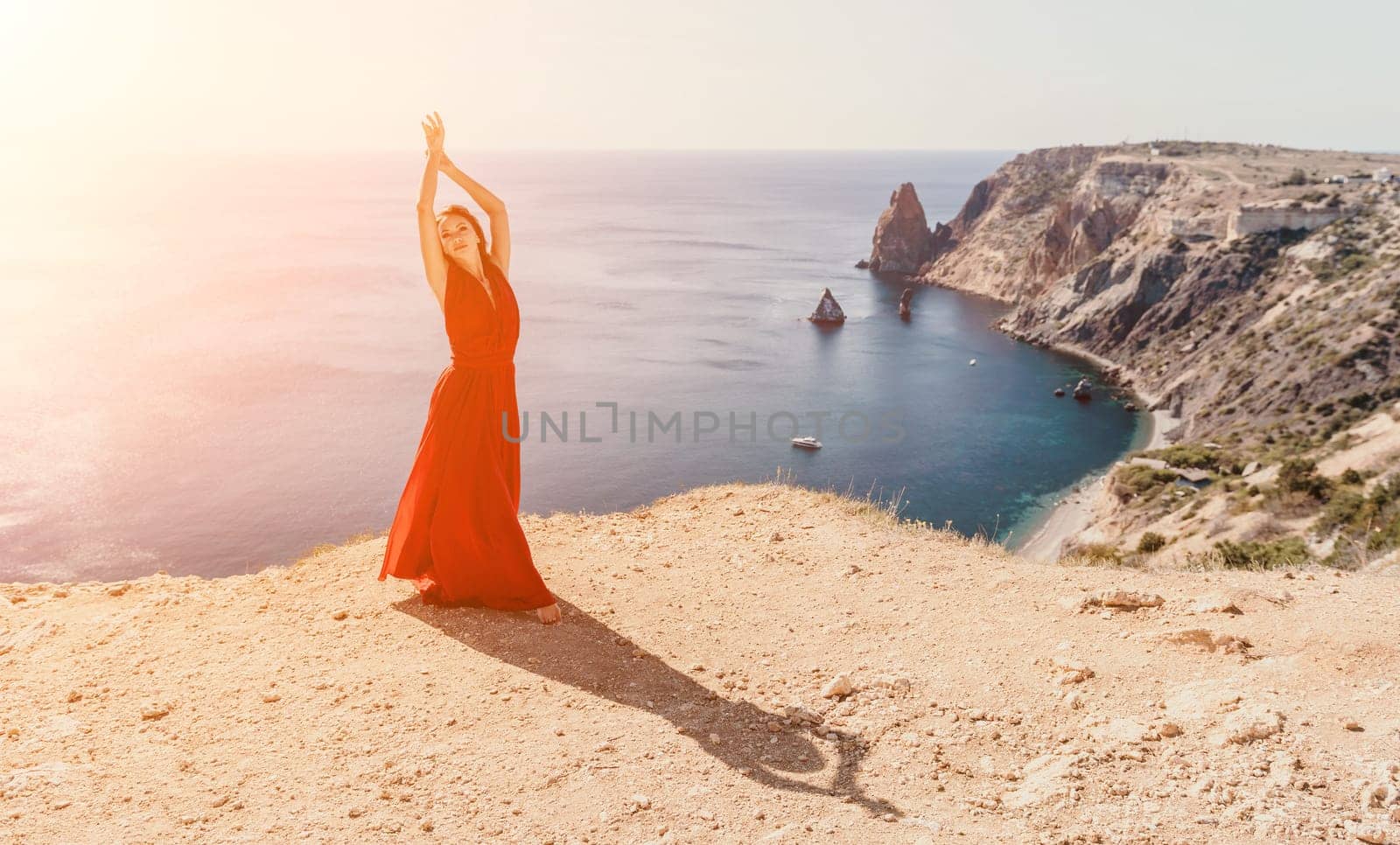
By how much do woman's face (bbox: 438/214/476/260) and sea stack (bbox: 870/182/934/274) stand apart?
11838cm

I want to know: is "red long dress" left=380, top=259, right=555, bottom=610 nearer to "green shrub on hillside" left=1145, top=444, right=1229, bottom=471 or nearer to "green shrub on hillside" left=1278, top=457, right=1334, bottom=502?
"green shrub on hillside" left=1278, top=457, right=1334, bottom=502

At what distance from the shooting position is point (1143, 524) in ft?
110

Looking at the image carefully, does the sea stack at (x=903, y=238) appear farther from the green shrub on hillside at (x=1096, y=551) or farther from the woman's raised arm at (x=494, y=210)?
the woman's raised arm at (x=494, y=210)

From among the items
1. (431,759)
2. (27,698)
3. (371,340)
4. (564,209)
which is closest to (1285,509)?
(431,759)

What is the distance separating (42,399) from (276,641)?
212ft

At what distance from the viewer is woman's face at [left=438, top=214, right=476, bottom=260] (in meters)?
8.40

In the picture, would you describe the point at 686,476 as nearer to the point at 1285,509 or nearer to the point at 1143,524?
the point at 1143,524

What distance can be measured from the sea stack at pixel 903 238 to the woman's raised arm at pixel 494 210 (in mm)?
117810

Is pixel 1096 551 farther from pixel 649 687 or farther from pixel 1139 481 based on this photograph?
pixel 649 687

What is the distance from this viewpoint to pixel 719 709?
6.64m

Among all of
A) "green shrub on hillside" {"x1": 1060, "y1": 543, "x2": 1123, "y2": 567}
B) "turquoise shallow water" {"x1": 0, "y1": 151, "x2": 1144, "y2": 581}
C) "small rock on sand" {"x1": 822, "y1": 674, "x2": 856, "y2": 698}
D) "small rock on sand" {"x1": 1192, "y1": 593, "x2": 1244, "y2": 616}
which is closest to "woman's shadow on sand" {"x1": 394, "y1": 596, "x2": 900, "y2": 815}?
"small rock on sand" {"x1": 822, "y1": 674, "x2": 856, "y2": 698}

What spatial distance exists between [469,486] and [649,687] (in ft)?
8.77

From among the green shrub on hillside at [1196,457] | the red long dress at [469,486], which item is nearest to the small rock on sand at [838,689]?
the red long dress at [469,486]
